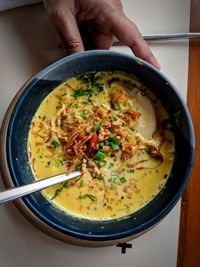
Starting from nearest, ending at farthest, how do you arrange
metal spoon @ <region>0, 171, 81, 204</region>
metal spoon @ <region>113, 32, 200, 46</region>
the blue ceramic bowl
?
metal spoon @ <region>0, 171, 81, 204</region>
the blue ceramic bowl
metal spoon @ <region>113, 32, 200, 46</region>

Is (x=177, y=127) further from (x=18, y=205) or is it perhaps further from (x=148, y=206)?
(x=18, y=205)

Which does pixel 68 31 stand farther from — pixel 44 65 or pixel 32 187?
pixel 32 187

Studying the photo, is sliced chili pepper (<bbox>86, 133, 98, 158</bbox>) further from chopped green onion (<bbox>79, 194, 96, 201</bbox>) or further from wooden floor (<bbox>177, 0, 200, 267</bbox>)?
wooden floor (<bbox>177, 0, 200, 267</bbox>)

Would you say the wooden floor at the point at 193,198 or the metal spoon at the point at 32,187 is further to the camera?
the wooden floor at the point at 193,198

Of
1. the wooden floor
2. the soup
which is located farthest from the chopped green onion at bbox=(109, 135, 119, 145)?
the wooden floor

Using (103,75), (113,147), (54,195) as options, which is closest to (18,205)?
(54,195)

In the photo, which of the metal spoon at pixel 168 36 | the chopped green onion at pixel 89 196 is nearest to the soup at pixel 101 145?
the chopped green onion at pixel 89 196

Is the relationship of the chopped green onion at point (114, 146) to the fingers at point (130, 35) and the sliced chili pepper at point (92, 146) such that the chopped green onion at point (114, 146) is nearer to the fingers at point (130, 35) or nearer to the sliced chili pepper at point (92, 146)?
the sliced chili pepper at point (92, 146)
